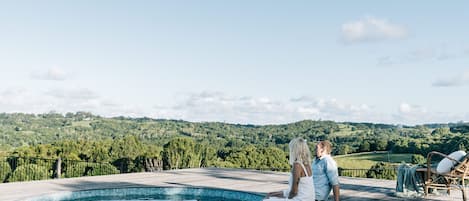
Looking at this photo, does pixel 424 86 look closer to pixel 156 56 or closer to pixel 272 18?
pixel 272 18

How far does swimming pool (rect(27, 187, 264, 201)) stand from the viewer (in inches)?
273

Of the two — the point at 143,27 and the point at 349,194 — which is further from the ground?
the point at 143,27

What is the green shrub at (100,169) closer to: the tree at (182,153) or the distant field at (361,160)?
the tree at (182,153)

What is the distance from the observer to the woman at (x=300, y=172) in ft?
11.3

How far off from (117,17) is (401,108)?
1782cm

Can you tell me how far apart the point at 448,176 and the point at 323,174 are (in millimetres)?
2918

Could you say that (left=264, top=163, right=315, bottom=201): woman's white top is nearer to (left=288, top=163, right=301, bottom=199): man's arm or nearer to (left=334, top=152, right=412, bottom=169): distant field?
(left=288, top=163, right=301, bottom=199): man's arm

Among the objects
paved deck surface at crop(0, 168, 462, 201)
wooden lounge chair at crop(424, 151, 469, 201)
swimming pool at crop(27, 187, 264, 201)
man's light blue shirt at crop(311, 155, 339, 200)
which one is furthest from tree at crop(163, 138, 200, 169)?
man's light blue shirt at crop(311, 155, 339, 200)

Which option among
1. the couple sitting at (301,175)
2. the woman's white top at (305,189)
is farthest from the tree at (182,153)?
the woman's white top at (305,189)

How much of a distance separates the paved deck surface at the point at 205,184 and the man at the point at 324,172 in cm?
239

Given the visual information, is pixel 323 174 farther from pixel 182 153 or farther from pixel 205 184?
pixel 182 153

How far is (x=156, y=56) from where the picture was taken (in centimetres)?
2486

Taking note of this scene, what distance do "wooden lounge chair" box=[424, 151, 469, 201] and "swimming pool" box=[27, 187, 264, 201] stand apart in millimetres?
2542

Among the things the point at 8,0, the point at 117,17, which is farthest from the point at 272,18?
the point at 8,0
